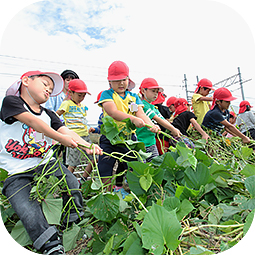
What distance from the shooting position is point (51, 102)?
217 cm

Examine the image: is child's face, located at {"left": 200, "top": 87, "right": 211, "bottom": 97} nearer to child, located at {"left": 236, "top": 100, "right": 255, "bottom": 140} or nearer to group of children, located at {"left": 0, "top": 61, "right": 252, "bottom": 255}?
child, located at {"left": 236, "top": 100, "right": 255, "bottom": 140}

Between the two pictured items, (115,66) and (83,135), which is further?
(83,135)

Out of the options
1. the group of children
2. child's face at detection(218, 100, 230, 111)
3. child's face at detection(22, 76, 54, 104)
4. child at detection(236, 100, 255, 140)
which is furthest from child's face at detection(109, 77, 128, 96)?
child at detection(236, 100, 255, 140)

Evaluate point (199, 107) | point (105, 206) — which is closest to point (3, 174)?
point (105, 206)

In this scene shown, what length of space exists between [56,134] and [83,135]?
1.27 meters

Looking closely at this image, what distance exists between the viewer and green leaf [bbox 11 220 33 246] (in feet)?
3.08

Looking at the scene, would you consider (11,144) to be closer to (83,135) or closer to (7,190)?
(7,190)

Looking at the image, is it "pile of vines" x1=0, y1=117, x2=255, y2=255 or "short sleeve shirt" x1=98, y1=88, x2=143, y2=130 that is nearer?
"pile of vines" x1=0, y1=117, x2=255, y2=255

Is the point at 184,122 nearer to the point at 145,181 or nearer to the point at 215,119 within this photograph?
the point at 215,119

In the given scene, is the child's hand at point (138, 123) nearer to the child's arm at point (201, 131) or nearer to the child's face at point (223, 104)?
the child's arm at point (201, 131)

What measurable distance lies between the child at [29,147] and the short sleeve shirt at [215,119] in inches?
75.7

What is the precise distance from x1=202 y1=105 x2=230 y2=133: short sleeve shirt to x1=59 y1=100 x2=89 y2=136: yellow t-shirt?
5.13 feet

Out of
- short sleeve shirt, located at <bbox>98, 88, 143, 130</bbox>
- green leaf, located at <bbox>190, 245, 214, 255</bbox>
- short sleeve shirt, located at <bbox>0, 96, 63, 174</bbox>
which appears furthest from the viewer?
short sleeve shirt, located at <bbox>98, 88, 143, 130</bbox>

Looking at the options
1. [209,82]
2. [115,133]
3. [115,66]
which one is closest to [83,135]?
[115,66]
